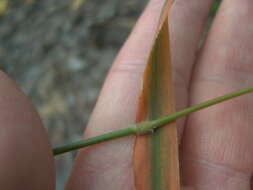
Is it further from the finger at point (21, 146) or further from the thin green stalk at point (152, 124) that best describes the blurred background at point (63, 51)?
the finger at point (21, 146)

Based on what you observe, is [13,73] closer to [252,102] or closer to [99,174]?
[99,174]

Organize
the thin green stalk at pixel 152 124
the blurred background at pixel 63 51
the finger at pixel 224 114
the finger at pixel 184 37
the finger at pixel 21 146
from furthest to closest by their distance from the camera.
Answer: the blurred background at pixel 63 51
the finger at pixel 184 37
the finger at pixel 224 114
the thin green stalk at pixel 152 124
the finger at pixel 21 146

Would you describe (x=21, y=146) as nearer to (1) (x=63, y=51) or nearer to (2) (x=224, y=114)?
(2) (x=224, y=114)

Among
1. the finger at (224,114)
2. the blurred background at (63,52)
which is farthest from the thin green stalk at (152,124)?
the blurred background at (63,52)

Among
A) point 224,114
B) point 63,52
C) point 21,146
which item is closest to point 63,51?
point 63,52

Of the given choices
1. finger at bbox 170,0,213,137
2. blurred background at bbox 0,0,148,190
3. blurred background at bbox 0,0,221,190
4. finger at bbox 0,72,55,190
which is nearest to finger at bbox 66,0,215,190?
finger at bbox 170,0,213,137

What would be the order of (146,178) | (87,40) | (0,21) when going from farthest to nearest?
(0,21), (87,40), (146,178)

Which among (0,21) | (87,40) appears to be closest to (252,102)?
(87,40)
